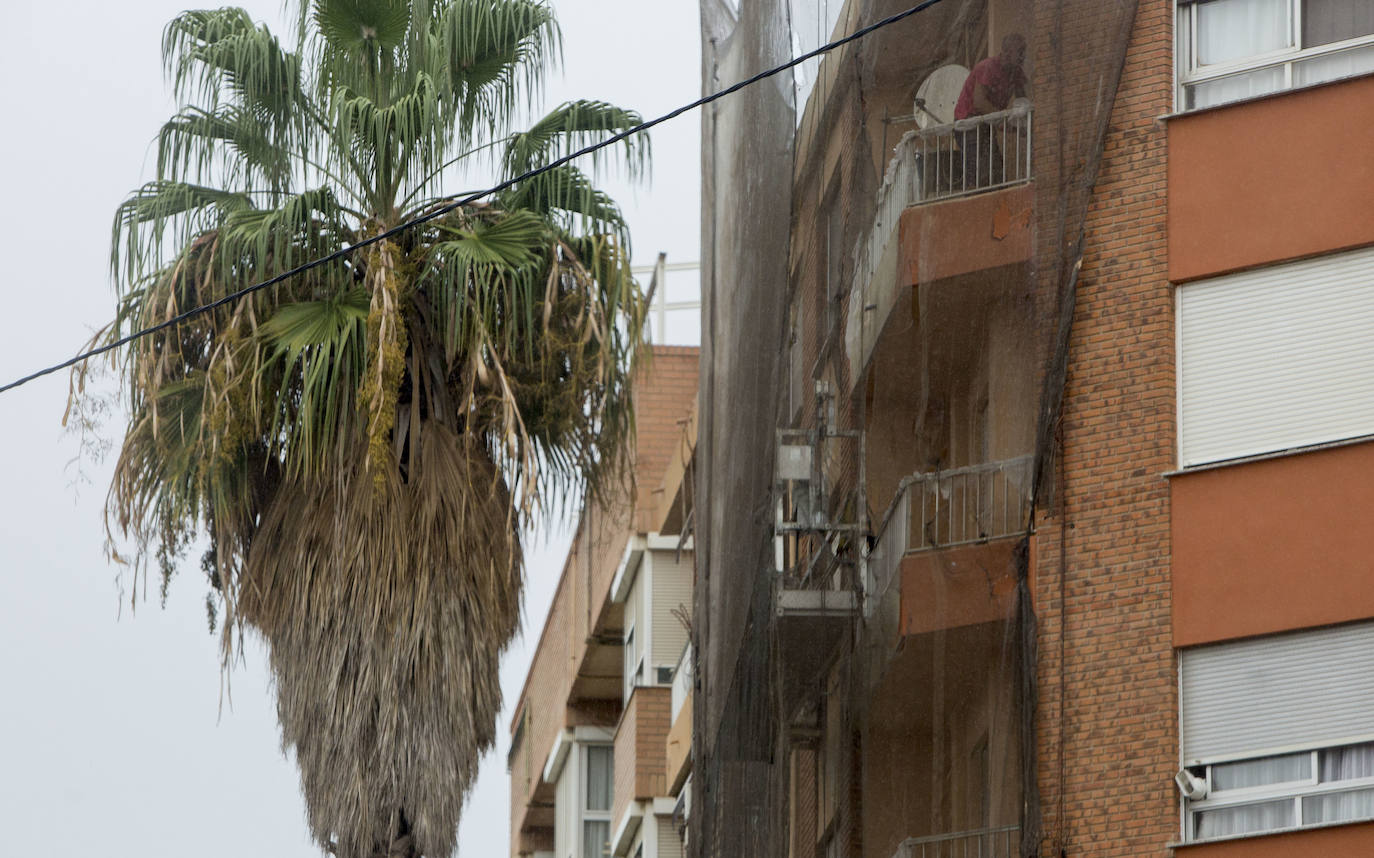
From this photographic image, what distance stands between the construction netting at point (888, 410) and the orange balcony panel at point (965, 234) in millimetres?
18

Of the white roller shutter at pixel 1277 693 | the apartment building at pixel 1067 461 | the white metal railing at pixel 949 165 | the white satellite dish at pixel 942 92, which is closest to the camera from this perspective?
the white roller shutter at pixel 1277 693

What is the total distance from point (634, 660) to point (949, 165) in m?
13.4

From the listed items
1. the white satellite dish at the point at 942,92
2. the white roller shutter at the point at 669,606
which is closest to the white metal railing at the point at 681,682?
the white roller shutter at the point at 669,606

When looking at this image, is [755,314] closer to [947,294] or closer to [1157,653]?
[947,294]

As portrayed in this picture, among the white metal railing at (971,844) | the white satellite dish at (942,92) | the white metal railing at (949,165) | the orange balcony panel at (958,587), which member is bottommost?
the white metal railing at (971,844)

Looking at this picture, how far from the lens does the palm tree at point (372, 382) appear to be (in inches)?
560

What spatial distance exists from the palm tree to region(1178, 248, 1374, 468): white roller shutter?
3701 mm

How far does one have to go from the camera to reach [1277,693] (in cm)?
1348

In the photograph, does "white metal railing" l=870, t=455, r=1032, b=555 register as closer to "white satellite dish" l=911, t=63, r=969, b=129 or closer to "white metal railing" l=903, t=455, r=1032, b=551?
"white metal railing" l=903, t=455, r=1032, b=551

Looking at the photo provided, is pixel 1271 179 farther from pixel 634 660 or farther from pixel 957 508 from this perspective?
pixel 634 660

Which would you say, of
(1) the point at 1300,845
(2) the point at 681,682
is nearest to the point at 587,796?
(2) the point at 681,682

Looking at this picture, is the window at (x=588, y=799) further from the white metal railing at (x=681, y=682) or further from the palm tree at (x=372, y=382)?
the palm tree at (x=372, y=382)

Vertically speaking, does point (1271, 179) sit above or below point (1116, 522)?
above

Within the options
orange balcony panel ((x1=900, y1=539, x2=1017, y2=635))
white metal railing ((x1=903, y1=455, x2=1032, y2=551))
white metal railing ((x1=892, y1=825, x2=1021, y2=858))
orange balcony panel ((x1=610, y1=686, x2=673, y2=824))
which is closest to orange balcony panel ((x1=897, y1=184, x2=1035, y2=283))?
white metal railing ((x1=903, y1=455, x2=1032, y2=551))
